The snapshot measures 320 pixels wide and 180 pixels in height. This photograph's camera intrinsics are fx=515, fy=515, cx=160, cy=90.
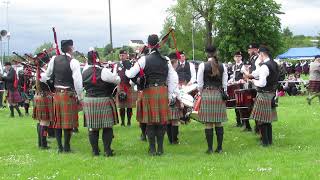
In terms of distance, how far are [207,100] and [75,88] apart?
217 centimetres

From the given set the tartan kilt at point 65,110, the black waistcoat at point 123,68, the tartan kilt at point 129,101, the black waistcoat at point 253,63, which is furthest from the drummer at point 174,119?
the tartan kilt at point 129,101

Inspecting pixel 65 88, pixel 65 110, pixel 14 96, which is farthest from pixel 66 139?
pixel 14 96

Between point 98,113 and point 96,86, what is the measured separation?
1.40 ft

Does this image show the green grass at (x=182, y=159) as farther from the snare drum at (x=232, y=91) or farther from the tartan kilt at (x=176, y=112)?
the snare drum at (x=232, y=91)

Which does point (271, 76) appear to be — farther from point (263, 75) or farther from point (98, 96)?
point (98, 96)

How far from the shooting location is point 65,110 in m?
8.59

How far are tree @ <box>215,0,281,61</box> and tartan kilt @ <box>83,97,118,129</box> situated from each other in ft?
121

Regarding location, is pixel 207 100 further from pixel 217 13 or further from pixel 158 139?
pixel 217 13

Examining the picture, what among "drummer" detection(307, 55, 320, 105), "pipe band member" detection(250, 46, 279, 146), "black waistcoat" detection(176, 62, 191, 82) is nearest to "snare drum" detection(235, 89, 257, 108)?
"pipe band member" detection(250, 46, 279, 146)

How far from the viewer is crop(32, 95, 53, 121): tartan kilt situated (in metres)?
9.38

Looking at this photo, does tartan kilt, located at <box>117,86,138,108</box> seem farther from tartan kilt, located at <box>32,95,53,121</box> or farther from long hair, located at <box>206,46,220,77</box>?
long hair, located at <box>206,46,220,77</box>

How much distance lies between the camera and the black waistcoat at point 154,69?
8.08m

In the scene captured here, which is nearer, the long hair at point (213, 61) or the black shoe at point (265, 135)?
the long hair at point (213, 61)

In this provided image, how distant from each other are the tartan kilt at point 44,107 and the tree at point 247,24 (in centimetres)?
3602
